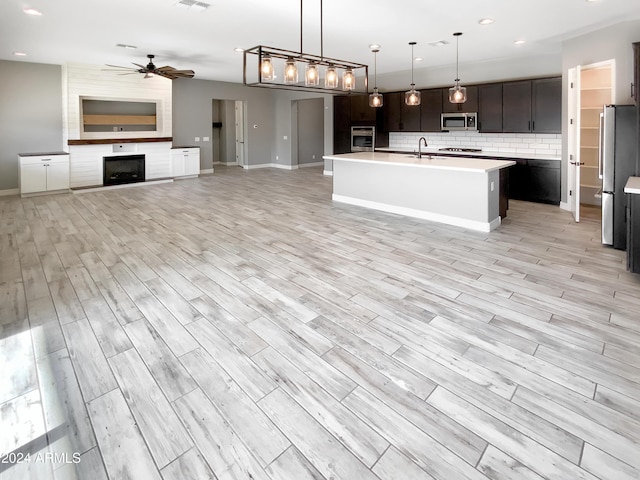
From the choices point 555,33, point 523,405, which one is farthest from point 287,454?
point 555,33

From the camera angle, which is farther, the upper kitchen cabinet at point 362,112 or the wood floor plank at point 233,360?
the upper kitchen cabinet at point 362,112

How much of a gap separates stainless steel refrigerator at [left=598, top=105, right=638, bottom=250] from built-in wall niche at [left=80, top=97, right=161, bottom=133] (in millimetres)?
9873

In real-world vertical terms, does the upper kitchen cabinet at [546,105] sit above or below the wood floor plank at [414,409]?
above

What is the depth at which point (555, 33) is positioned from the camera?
5.86 m

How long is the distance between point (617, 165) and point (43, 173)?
406 inches

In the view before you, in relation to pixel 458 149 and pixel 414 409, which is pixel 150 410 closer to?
pixel 414 409

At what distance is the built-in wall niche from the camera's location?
9320mm

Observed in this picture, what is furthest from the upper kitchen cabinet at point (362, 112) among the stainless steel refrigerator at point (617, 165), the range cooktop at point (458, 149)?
the stainless steel refrigerator at point (617, 165)

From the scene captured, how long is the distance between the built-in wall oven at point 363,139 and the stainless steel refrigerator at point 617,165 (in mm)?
6025

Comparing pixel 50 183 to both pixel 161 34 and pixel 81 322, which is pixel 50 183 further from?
pixel 81 322

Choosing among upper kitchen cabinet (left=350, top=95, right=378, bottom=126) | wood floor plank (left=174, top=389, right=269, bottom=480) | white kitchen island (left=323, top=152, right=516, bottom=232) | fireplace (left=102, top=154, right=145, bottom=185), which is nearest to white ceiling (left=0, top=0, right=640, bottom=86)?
white kitchen island (left=323, top=152, right=516, bottom=232)

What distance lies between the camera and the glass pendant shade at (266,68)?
12.1 ft

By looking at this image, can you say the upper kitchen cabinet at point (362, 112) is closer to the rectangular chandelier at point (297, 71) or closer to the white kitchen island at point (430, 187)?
the white kitchen island at point (430, 187)

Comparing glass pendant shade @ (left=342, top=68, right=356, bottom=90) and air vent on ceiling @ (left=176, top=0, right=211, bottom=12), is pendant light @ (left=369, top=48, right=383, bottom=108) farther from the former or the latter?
air vent on ceiling @ (left=176, top=0, right=211, bottom=12)
